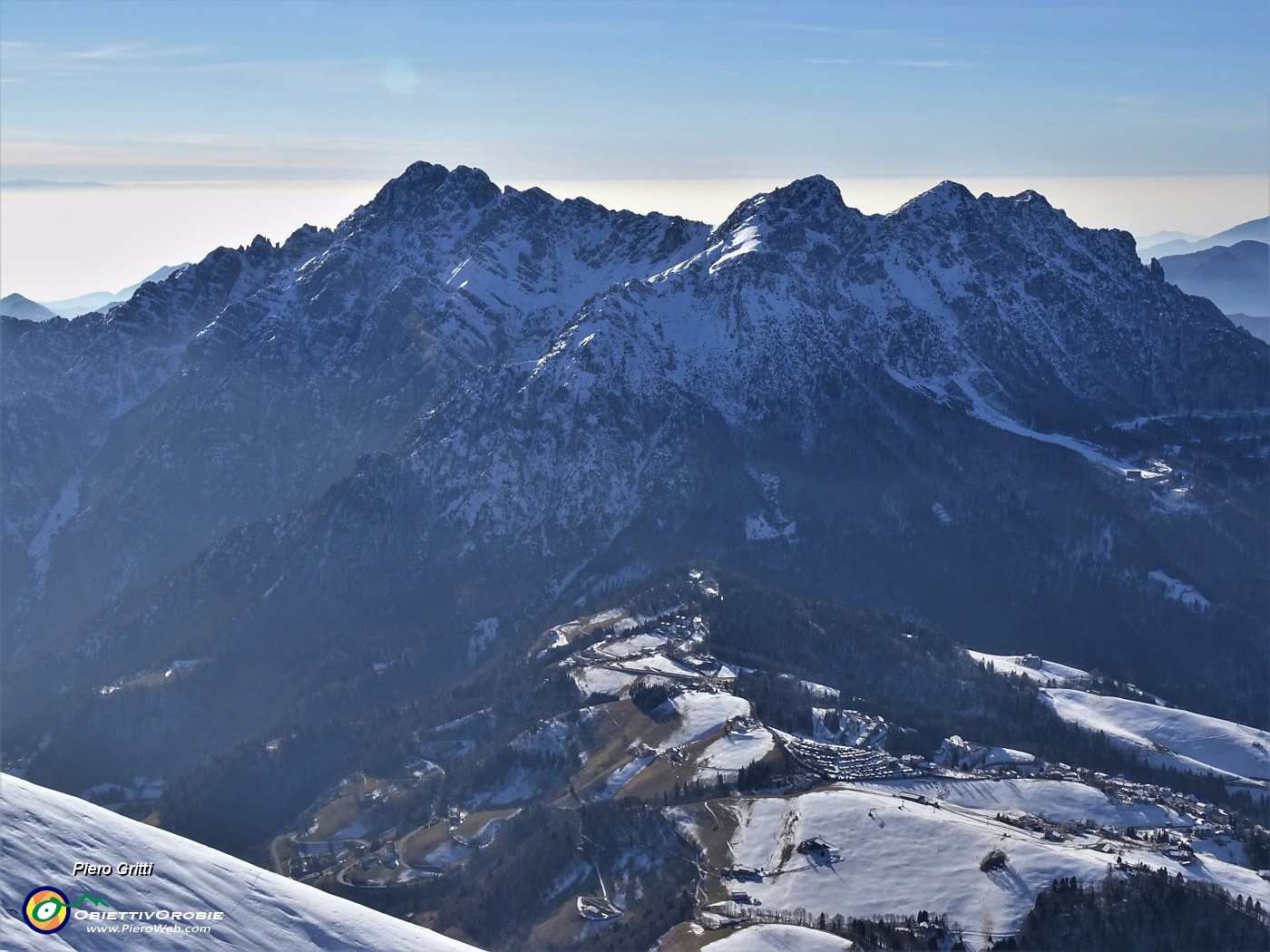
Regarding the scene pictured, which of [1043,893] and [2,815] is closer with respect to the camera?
[2,815]

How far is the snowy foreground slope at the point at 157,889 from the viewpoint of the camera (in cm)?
11944

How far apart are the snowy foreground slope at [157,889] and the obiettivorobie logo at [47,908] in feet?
1.80

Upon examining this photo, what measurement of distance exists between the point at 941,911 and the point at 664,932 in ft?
122

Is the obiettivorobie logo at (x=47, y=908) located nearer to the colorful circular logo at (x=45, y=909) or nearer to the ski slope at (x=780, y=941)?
the colorful circular logo at (x=45, y=909)

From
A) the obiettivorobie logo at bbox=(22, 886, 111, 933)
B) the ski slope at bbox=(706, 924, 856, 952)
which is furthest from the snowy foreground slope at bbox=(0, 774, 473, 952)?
the ski slope at bbox=(706, 924, 856, 952)

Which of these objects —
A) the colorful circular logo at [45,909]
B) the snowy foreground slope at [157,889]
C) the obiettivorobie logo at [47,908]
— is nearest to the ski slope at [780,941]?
the snowy foreground slope at [157,889]

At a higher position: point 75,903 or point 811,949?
point 75,903

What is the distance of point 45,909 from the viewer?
116750mm

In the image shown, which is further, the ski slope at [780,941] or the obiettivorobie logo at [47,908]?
the ski slope at [780,941]

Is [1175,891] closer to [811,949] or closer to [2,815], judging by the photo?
[811,949]

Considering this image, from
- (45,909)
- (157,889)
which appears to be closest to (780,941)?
(157,889)

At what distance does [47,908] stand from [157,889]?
423 inches

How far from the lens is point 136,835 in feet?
432

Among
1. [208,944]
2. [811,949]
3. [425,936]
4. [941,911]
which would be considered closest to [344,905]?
[425,936]
